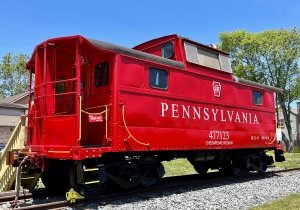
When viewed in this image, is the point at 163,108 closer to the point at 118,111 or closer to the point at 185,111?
the point at 185,111

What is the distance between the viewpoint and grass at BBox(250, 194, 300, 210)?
27.3ft

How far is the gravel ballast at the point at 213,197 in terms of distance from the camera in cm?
866

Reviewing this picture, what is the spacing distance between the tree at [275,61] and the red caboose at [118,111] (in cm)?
3874

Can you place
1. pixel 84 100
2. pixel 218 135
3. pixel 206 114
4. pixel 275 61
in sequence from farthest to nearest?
pixel 275 61
pixel 218 135
pixel 206 114
pixel 84 100

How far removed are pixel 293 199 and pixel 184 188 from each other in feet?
10.1

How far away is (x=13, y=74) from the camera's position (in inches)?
2712

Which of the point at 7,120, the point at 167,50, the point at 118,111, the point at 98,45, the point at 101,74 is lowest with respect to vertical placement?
the point at 118,111

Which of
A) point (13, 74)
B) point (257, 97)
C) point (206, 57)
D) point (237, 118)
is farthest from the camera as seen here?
point (13, 74)

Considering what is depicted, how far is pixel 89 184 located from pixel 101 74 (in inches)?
108

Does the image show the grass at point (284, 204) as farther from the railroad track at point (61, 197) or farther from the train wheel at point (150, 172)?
the train wheel at point (150, 172)

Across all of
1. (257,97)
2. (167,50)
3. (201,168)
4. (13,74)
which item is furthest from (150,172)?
(13,74)

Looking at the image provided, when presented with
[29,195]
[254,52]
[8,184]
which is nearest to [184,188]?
[29,195]

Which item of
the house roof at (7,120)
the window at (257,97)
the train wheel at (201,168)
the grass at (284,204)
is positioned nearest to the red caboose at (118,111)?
the train wheel at (201,168)

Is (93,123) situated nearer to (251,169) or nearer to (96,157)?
(96,157)
